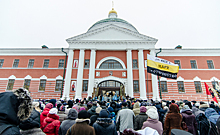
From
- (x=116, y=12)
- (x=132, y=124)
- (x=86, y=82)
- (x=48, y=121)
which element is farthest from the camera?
(x=116, y=12)

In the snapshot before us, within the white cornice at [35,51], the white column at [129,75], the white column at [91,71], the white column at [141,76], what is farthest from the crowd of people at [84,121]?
the white cornice at [35,51]

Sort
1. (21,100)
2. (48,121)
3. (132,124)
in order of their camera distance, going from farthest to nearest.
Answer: (132,124) → (48,121) → (21,100)

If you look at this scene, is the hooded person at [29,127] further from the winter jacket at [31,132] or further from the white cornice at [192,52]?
the white cornice at [192,52]

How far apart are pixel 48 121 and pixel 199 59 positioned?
23.7m

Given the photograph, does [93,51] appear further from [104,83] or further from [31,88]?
[31,88]

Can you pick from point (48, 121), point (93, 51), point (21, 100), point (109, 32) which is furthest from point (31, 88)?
point (21, 100)

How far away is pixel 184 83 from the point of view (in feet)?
65.2

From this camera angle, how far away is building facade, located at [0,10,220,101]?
19188mm

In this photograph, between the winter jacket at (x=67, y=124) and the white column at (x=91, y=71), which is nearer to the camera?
the winter jacket at (x=67, y=124)

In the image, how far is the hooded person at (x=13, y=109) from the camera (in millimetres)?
1555

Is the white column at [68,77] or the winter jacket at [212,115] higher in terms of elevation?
the white column at [68,77]

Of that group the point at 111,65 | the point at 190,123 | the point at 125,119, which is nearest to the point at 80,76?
the point at 111,65

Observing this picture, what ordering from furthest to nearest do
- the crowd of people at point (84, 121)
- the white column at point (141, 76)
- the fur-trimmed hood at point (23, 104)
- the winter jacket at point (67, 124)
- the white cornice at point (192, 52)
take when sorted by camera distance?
the white cornice at point (192, 52) → the white column at point (141, 76) → the winter jacket at point (67, 124) → the fur-trimmed hood at point (23, 104) → the crowd of people at point (84, 121)

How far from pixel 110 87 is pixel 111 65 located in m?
3.38
